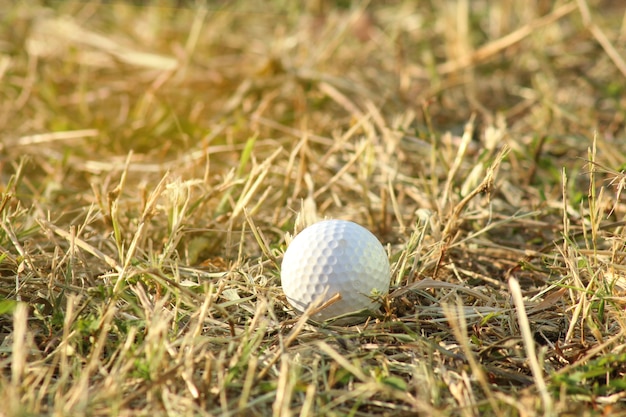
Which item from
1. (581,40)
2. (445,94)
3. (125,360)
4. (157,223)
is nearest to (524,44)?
(581,40)

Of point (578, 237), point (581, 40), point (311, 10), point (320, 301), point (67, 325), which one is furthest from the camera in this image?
point (311, 10)

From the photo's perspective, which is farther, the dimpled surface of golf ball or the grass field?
the dimpled surface of golf ball

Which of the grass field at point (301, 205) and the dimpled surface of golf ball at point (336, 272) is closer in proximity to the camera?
the grass field at point (301, 205)

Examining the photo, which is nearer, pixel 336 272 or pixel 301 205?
pixel 336 272

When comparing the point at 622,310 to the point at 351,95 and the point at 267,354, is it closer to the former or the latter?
the point at 267,354
